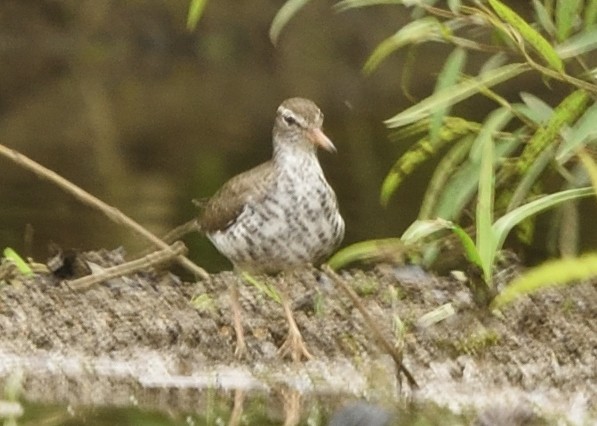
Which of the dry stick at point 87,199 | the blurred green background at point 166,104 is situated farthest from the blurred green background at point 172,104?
the dry stick at point 87,199

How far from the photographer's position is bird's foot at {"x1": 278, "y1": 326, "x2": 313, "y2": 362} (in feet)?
15.6

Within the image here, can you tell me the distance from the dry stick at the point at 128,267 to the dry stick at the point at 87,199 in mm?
26

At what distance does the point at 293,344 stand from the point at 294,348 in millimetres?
22

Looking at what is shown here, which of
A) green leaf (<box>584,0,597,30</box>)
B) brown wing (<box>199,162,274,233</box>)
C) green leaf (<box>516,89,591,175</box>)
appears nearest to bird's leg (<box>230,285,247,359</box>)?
brown wing (<box>199,162,274,233</box>)

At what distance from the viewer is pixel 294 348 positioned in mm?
4766

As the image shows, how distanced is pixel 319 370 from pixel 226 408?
51 centimetres

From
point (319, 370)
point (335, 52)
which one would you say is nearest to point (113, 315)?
point (319, 370)

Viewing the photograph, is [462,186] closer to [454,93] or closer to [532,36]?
[454,93]

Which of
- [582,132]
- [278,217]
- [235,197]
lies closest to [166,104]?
[235,197]

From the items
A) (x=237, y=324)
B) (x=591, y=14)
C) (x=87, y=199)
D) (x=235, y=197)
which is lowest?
(x=237, y=324)

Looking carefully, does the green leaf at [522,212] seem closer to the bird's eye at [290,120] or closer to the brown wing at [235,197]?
the brown wing at [235,197]

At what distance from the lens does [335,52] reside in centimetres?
1683

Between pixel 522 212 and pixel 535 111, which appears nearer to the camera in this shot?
pixel 522 212

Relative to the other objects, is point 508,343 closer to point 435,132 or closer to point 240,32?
point 435,132
